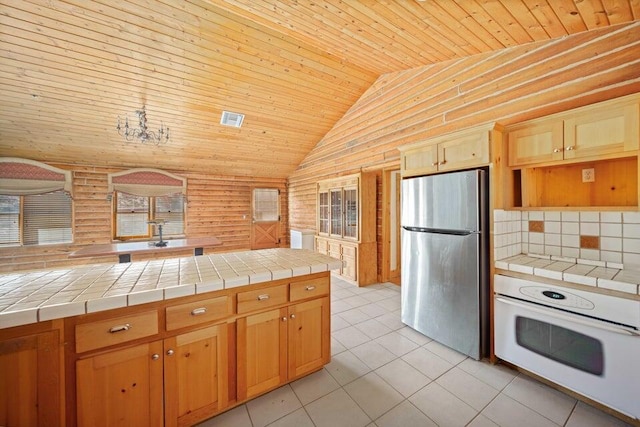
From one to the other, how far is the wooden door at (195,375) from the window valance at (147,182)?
5.37m

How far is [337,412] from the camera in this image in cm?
165

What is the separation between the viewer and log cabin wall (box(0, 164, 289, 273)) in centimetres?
482

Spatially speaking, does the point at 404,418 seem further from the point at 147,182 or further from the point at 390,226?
the point at 147,182

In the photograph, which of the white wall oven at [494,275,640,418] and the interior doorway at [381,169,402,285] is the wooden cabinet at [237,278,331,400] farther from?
the interior doorway at [381,169,402,285]

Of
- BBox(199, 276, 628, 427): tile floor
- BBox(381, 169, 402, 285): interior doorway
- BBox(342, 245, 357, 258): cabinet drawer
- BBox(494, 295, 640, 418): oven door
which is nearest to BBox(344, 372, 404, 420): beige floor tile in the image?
BBox(199, 276, 628, 427): tile floor

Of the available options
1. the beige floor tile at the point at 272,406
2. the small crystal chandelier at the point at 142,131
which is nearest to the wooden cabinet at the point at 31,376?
the beige floor tile at the point at 272,406

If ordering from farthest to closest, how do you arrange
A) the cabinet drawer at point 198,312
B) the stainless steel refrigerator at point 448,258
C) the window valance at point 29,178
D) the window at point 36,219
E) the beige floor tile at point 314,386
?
the window at point 36,219, the window valance at point 29,178, the stainless steel refrigerator at point 448,258, the beige floor tile at point 314,386, the cabinet drawer at point 198,312

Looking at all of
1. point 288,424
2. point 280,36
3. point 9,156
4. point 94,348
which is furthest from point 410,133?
point 9,156

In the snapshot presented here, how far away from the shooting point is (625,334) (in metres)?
1.49

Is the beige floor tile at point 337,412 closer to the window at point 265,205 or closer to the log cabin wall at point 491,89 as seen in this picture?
the log cabin wall at point 491,89

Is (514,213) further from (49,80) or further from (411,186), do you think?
(49,80)

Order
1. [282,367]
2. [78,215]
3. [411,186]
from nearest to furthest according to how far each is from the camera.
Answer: [282,367] < [411,186] < [78,215]

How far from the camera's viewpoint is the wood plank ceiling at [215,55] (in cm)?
189

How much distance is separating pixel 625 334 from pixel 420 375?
1.31 metres
